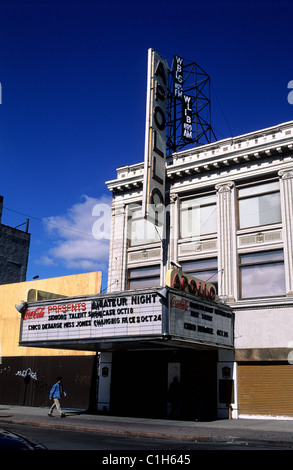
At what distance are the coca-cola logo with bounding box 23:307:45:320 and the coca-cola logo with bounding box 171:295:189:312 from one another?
7372 millimetres

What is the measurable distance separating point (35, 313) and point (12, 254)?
1948cm

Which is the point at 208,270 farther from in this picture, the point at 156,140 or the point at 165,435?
the point at 165,435

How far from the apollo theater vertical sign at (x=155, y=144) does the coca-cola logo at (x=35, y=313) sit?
23.0 feet

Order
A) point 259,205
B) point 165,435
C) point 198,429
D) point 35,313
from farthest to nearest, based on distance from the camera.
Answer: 1. point 259,205
2. point 35,313
3. point 198,429
4. point 165,435

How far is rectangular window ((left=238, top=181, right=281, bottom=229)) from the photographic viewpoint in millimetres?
23500

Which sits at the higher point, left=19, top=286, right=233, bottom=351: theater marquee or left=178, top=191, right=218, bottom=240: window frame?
left=178, top=191, right=218, bottom=240: window frame

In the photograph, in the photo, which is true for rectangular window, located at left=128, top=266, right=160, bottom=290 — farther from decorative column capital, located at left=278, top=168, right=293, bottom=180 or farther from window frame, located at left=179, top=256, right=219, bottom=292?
decorative column capital, located at left=278, top=168, right=293, bottom=180

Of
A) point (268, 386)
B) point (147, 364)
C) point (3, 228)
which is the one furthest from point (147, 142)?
point (3, 228)

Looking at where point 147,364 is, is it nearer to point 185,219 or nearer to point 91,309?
point 91,309

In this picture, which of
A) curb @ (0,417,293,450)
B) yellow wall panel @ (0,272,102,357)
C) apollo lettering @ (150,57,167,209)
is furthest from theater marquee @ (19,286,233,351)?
apollo lettering @ (150,57,167,209)

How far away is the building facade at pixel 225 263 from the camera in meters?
21.6

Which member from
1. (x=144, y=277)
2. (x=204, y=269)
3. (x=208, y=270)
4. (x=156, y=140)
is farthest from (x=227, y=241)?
(x=156, y=140)

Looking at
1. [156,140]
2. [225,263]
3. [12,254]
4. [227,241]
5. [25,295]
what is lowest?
[25,295]

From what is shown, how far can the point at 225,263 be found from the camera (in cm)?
2384
